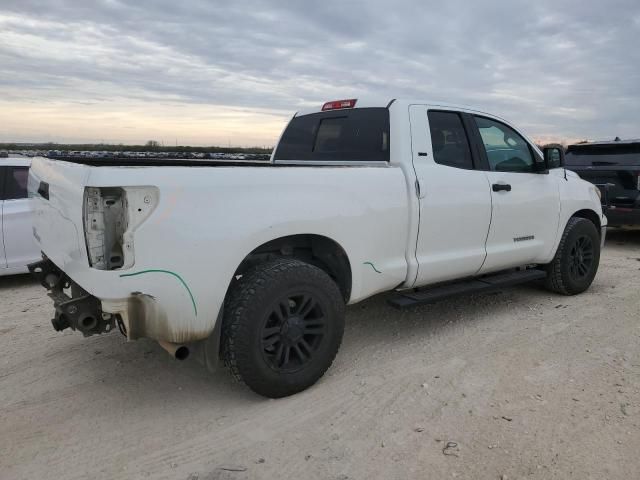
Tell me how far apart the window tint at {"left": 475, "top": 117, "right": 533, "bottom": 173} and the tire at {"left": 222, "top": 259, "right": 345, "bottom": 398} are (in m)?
2.24

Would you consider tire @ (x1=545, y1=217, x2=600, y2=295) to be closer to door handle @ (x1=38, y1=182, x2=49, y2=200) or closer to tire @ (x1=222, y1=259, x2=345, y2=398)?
tire @ (x1=222, y1=259, x2=345, y2=398)

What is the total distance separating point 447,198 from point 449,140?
580 millimetres

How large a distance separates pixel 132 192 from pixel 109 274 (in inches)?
17.5

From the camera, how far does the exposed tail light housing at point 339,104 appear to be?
15.2 ft

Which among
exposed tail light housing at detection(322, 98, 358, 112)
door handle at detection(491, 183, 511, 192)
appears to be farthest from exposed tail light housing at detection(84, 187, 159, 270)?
door handle at detection(491, 183, 511, 192)

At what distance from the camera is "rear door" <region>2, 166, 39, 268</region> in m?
6.11

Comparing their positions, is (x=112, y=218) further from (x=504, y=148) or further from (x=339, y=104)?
(x=504, y=148)

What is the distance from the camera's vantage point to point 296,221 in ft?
10.9

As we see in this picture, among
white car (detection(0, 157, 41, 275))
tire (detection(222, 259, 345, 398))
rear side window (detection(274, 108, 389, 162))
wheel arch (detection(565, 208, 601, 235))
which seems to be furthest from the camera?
white car (detection(0, 157, 41, 275))

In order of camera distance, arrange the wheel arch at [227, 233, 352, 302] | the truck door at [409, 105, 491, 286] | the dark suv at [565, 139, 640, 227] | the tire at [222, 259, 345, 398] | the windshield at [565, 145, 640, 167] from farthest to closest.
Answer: the windshield at [565, 145, 640, 167], the dark suv at [565, 139, 640, 227], the truck door at [409, 105, 491, 286], the wheel arch at [227, 233, 352, 302], the tire at [222, 259, 345, 398]

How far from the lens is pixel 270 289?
320 centimetres

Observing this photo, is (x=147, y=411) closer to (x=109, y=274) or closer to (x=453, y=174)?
(x=109, y=274)

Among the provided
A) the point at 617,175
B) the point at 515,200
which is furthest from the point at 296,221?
the point at 617,175

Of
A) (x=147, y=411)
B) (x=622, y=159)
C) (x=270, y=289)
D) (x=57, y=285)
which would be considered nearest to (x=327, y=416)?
(x=270, y=289)
